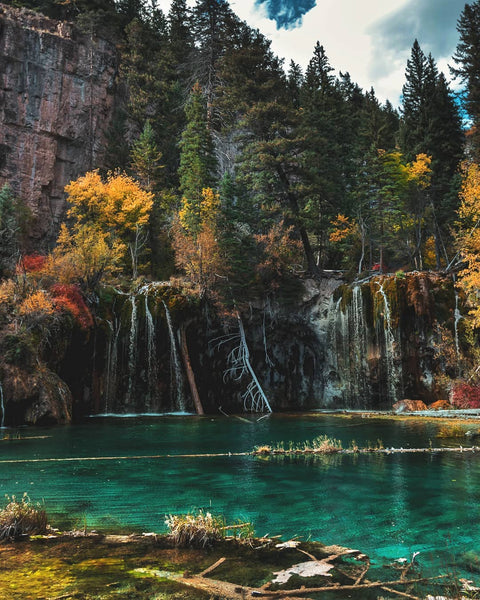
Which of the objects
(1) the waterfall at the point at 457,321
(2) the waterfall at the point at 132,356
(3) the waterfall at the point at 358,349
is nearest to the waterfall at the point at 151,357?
(2) the waterfall at the point at 132,356

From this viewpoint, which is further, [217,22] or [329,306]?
[217,22]

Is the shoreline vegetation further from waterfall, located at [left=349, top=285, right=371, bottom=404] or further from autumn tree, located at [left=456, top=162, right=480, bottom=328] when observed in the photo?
waterfall, located at [left=349, top=285, right=371, bottom=404]

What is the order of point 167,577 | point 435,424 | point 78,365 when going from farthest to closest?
point 78,365
point 435,424
point 167,577

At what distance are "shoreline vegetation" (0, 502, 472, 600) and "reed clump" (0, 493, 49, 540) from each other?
0.01 m

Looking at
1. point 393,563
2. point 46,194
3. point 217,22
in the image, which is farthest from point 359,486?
point 217,22

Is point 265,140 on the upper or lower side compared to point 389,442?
upper

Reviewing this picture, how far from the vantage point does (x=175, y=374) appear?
31.6 metres

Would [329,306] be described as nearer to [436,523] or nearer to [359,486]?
[359,486]

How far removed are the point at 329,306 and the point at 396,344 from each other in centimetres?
566

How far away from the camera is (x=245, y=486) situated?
408 inches

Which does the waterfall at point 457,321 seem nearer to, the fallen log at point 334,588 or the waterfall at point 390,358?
the waterfall at point 390,358

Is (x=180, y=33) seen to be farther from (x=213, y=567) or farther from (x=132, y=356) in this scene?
(x=213, y=567)

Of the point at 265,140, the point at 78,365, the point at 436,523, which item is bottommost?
the point at 436,523

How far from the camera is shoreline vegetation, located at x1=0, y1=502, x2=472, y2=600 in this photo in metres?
4.64
